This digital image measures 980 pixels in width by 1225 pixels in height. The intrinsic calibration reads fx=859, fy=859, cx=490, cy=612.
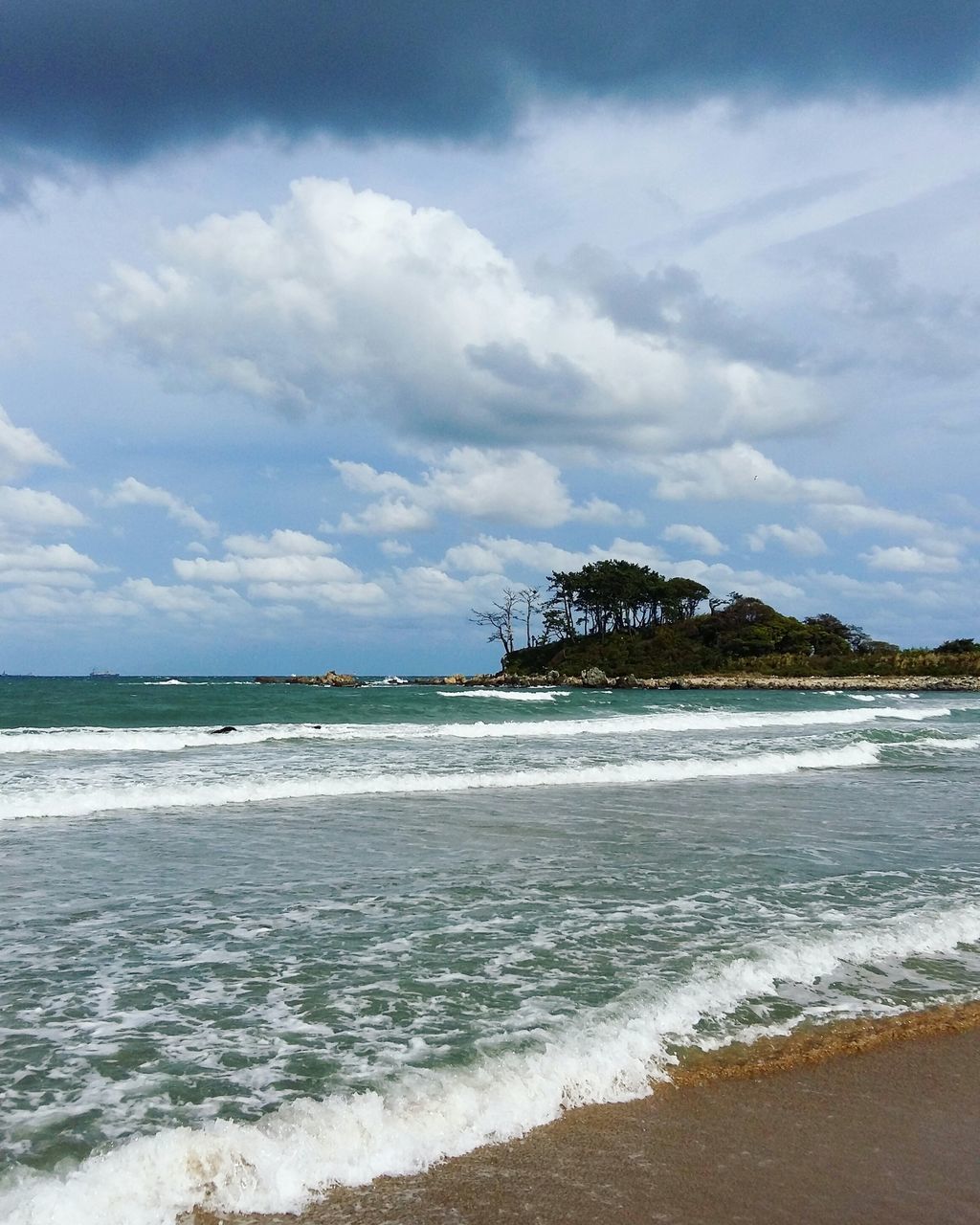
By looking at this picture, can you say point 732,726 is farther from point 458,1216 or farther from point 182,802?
point 458,1216

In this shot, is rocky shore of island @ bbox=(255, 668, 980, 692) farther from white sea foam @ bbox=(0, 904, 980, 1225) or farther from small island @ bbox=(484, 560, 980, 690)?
white sea foam @ bbox=(0, 904, 980, 1225)

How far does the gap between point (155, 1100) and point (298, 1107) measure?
723mm

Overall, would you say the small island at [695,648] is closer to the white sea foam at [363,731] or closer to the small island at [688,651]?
the small island at [688,651]

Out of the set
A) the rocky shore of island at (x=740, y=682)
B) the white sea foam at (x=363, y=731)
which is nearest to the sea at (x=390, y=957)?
the white sea foam at (x=363, y=731)

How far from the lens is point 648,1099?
4.35 m

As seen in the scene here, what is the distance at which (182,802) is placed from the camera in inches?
582

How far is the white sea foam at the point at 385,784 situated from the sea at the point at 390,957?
4.8 inches

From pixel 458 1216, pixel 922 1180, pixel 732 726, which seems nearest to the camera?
pixel 458 1216

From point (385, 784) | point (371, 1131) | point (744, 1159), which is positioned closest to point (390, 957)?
point (371, 1131)

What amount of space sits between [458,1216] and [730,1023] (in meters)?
2.48

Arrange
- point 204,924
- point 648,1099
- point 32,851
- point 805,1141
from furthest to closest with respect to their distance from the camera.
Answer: point 32,851 < point 204,924 < point 648,1099 < point 805,1141

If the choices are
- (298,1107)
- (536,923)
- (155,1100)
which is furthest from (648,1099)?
(536,923)

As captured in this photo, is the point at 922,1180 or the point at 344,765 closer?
the point at 922,1180

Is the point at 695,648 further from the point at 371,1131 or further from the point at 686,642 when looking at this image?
the point at 371,1131
